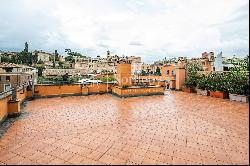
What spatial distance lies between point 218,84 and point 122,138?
39.1 ft

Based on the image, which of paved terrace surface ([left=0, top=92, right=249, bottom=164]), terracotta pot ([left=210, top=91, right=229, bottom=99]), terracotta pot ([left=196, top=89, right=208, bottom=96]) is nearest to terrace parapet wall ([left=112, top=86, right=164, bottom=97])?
terracotta pot ([left=196, top=89, right=208, bottom=96])

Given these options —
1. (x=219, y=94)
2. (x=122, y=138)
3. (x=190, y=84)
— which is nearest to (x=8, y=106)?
(x=122, y=138)

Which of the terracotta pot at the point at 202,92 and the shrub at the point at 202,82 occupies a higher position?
the shrub at the point at 202,82

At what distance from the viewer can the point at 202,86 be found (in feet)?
A: 57.5

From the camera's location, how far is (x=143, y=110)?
10914 millimetres

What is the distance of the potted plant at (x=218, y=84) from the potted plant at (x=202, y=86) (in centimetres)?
43

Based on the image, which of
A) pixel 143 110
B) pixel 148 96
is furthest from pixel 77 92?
pixel 143 110

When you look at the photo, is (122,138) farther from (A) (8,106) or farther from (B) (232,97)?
(B) (232,97)

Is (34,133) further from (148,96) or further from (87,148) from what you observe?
(148,96)

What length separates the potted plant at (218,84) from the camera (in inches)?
594

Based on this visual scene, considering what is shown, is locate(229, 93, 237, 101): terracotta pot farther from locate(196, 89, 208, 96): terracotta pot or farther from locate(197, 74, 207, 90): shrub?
locate(197, 74, 207, 90): shrub

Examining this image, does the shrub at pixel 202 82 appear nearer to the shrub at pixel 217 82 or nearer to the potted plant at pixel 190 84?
the shrub at pixel 217 82

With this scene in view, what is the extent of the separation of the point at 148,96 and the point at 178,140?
10164 millimetres

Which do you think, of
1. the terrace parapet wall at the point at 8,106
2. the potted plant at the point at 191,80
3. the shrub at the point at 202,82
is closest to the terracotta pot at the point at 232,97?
→ the shrub at the point at 202,82
